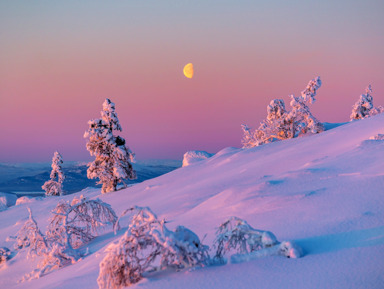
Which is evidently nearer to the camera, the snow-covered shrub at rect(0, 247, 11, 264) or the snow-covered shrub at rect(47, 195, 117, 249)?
the snow-covered shrub at rect(47, 195, 117, 249)

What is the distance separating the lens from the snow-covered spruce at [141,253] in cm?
415

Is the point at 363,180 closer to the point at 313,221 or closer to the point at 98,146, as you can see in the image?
the point at 313,221

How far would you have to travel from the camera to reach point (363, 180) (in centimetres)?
673

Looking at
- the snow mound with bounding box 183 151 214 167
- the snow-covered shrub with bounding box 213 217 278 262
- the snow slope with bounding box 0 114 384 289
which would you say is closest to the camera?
the snow slope with bounding box 0 114 384 289

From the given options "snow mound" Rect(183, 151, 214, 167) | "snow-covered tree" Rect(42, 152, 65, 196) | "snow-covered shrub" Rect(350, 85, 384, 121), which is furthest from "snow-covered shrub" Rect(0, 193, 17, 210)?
"snow-covered shrub" Rect(350, 85, 384, 121)

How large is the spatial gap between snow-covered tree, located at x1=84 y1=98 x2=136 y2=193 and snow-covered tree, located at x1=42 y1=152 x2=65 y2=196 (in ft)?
71.3

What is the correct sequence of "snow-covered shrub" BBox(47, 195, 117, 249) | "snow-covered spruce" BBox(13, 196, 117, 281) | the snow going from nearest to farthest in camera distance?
"snow-covered spruce" BBox(13, 196, 117, 281), "snow-covered shrub" BBox(47, 195, 117, 249), the snow

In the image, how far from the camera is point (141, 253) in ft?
13.9

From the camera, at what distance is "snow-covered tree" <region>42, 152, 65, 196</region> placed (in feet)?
150

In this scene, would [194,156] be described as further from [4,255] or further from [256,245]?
[256,245]

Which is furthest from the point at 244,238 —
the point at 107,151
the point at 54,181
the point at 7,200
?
the point at 54,181

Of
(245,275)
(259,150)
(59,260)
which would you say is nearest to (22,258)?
(59,260)

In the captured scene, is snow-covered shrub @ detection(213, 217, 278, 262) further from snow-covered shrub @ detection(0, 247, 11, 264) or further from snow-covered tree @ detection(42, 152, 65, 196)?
snow-covered tree @ detection(42, 152, 65, 196)

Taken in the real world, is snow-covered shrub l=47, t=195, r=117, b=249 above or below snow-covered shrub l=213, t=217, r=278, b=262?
below
